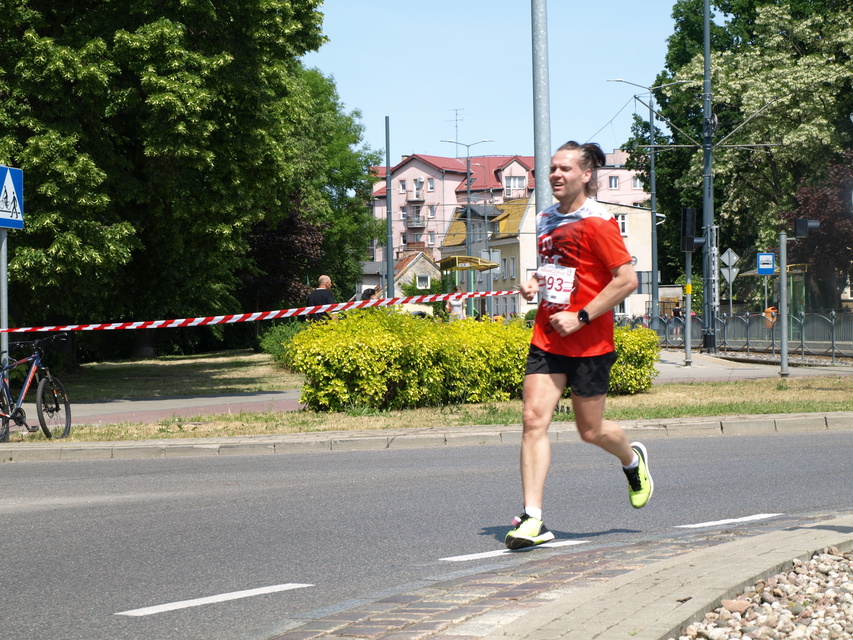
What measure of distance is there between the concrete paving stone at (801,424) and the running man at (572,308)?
7.63m

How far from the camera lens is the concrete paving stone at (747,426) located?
13086 mm

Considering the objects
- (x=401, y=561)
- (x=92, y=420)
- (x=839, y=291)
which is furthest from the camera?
(x=839, y=291)

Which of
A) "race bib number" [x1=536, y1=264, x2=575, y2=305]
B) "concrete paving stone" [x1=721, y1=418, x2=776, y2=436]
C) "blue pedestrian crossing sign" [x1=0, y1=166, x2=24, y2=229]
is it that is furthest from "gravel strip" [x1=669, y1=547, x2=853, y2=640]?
"blue pedestrian crossing sign" [x1=0, y1=166, x2=24, y2=229]

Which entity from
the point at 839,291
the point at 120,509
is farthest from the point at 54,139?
the point at 839,291

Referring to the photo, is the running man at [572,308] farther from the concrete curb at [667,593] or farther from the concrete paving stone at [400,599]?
the concrete paving stone at [400,599]

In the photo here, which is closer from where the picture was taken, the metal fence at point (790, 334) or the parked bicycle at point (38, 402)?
the parked bicycle at point (38, 402)

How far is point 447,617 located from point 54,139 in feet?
53.1

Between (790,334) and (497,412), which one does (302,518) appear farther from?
(790,334)

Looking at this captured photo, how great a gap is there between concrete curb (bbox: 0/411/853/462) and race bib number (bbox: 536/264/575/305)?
246 inches

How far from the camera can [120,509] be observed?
816cm

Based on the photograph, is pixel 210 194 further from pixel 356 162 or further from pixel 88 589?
pixel 356 162

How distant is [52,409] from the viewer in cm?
1295

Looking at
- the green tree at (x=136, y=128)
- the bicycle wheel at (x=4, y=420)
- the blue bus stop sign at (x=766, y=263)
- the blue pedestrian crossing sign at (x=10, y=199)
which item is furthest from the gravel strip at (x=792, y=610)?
the blue bus stop sign at (x=766, y=263)

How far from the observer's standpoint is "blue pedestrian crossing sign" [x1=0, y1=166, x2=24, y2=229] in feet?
42.7
